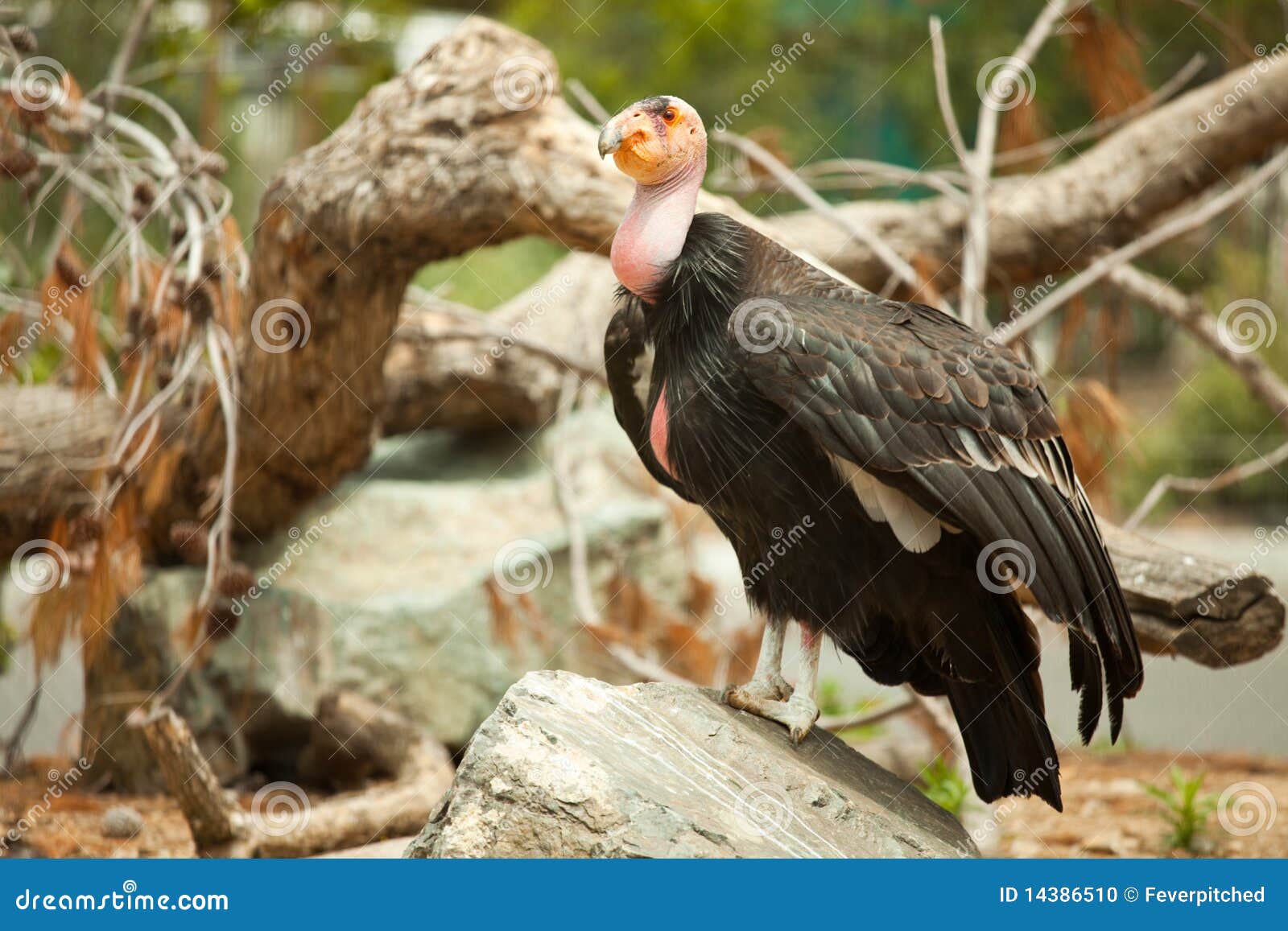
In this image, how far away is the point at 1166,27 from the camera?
36.8 feet

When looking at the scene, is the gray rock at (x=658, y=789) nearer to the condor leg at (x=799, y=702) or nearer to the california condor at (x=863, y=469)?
the condor leg at (x=799, y=702)

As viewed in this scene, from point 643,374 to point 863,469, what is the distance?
2.51ft

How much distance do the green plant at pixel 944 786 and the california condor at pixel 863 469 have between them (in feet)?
4.09

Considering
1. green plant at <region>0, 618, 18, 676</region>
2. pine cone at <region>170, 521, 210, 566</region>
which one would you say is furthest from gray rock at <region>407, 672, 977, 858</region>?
green plant at <region>0, 618, 18, 676</region>

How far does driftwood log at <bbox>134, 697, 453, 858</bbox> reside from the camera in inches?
141

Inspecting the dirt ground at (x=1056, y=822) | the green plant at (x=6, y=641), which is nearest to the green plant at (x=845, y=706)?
the dirt ground at (x=1056, y=822)

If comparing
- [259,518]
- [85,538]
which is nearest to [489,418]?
[259,518]

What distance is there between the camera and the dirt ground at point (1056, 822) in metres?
4.02

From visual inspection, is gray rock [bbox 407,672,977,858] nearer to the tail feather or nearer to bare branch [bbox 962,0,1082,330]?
the tail feather

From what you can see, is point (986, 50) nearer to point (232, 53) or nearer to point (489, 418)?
point (232, 53)

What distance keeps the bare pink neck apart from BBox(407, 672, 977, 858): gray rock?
0.94 metres

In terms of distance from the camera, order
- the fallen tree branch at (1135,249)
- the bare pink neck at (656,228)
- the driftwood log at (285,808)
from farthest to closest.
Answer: the fallen tree branch at (1135,249)
the driftwood log at (285,808)
the bare pink neck at (656,228)

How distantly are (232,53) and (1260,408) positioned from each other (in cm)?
930

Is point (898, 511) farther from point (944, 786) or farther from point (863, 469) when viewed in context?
point (944, 786)
